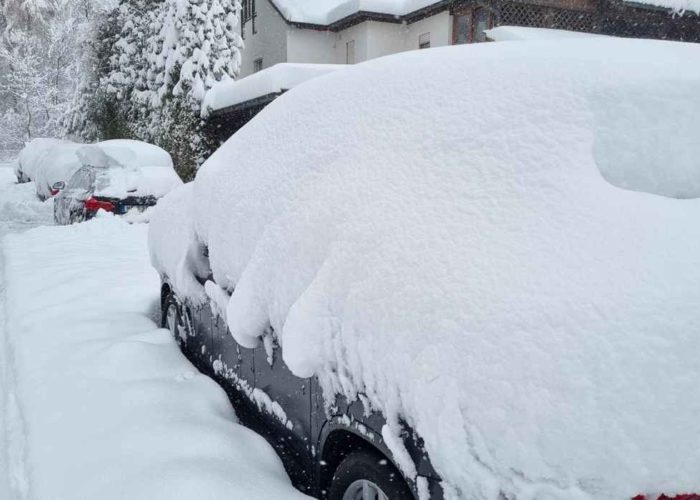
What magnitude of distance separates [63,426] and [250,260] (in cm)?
144

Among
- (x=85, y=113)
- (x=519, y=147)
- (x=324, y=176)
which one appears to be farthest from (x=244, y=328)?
(x=85, y=113)

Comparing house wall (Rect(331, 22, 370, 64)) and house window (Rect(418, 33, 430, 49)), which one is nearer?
house window (Rect(418, 33, 430, 49))

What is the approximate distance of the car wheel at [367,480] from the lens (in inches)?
82.5

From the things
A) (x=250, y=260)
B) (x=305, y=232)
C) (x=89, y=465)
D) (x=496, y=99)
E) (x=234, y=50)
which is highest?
(x=234, y=50)

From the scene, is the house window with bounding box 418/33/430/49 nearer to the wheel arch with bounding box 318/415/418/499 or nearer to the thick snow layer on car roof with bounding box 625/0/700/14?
the thick snow layer on car roof with bounding box 625/0/700/14

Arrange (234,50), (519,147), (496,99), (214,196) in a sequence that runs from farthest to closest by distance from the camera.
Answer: (234,50)
(214,196)
(496,99)
(519,147)

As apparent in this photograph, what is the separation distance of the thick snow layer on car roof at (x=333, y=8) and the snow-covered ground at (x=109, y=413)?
13.2 m

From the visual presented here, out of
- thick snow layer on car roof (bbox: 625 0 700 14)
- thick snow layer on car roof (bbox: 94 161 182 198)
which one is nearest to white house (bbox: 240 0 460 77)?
thick snow layer on car roof (bbox: 625 0 700 14)

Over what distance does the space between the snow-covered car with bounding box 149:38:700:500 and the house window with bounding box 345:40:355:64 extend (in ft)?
55.9

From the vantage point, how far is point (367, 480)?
2.24 metres

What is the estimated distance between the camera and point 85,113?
23734 mm

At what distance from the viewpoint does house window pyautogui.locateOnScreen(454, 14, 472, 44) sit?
1559 centimetres

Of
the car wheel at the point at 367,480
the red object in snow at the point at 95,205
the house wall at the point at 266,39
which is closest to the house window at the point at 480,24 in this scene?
the house wall at the point at 266,39

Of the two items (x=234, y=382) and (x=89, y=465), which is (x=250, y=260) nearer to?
(x=234, y=382)
